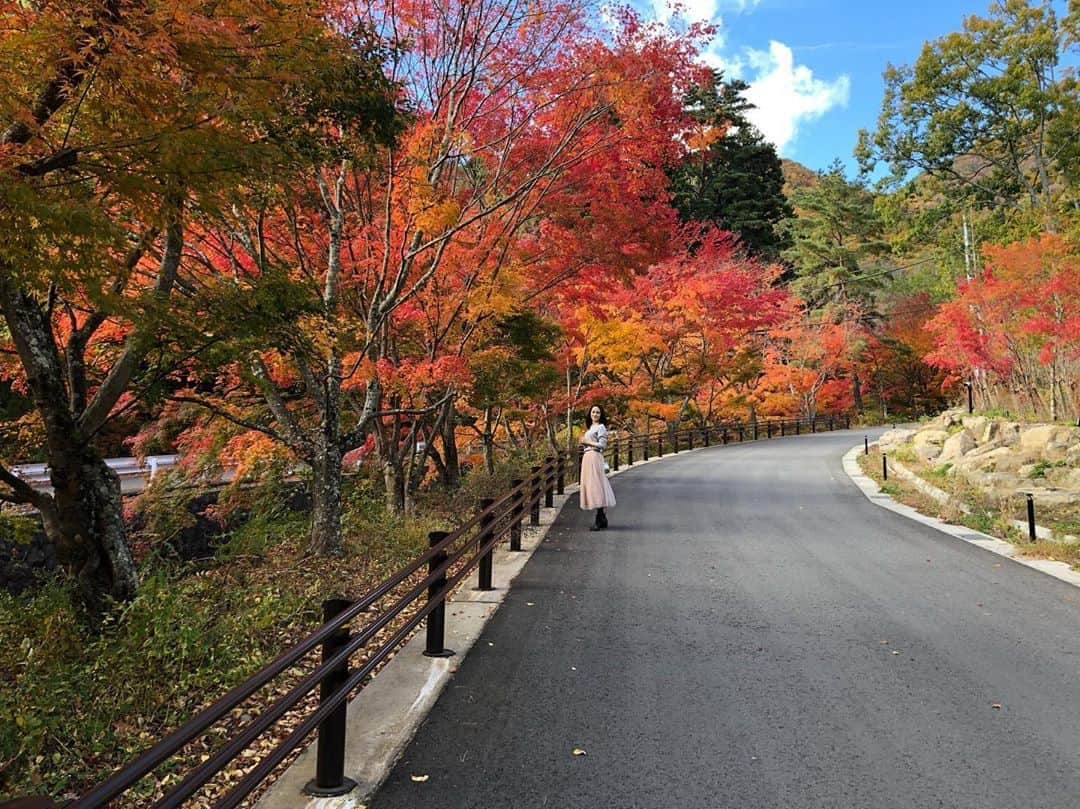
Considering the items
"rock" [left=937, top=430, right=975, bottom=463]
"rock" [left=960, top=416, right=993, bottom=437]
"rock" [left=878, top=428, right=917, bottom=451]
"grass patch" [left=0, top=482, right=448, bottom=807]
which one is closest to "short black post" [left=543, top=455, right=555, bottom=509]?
"grass patch" [left=0, top=482, right=448, bottom=807]

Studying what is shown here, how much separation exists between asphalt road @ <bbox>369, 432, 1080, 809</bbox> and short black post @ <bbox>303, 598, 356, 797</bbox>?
0.73ft

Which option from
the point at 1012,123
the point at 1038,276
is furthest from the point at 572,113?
the point at 1012,123

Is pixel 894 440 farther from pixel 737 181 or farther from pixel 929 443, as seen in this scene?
pixel 737 181

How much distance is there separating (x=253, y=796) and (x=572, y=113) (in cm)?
872

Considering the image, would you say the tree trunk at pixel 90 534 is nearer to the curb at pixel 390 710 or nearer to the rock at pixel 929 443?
the curb at pixel 390 710

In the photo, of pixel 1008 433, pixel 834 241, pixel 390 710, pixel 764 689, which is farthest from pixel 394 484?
pixel 834 241

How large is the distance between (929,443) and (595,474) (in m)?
12.2

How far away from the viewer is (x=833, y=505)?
12.2m

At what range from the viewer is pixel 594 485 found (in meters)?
10.1

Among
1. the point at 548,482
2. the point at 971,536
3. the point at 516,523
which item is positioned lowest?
the point at 971,536

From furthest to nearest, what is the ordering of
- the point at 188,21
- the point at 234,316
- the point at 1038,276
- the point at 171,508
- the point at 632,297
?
1. the point at 632,297
2. the point at 1038,276
3. the point at 171,508
4. the point at 234,316
5. the point at 188,21

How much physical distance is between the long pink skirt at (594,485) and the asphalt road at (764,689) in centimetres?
171

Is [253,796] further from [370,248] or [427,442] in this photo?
[427,442]

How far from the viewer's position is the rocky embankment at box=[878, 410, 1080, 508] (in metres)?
11.1
